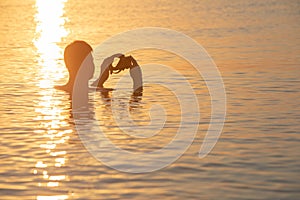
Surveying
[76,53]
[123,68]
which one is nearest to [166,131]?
[76,53]

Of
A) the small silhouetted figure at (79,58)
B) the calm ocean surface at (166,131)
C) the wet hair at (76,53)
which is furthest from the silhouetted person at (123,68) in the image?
the wet hair at (76,53)

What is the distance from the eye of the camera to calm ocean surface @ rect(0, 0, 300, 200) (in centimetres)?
925

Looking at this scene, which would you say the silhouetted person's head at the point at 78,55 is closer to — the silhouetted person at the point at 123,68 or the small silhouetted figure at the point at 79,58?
the small silhouetted figure at the point at 79,58

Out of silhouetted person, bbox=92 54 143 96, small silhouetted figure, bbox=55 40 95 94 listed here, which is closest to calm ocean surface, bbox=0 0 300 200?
silhouetted person, bbox=92 54 143 96

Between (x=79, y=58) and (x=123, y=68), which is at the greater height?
(x=79, y=58)

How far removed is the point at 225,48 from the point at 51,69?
7.42 meters

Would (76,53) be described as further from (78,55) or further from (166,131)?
(166,131)

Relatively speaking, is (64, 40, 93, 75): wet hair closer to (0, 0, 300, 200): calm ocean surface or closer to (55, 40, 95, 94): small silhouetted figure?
(55, 40, 95, 94): small silhouetted figure

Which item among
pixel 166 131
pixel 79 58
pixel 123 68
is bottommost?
pixel 166 131

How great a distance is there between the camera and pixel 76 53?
16.8 m

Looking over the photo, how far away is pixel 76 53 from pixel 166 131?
185 inches

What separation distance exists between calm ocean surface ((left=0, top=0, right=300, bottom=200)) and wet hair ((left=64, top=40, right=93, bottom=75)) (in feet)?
2.35

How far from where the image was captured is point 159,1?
2630 inches

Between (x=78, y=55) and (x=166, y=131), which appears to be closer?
(x=166, y=131)
